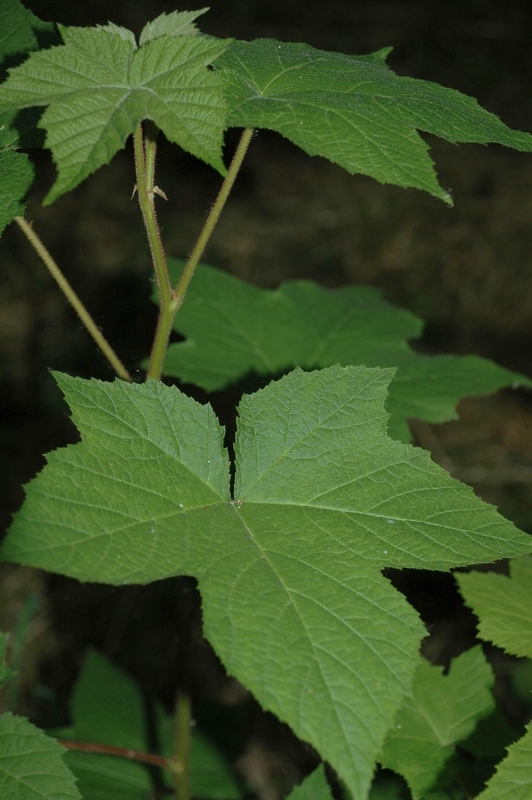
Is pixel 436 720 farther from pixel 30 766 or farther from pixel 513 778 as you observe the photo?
pixel 30 766

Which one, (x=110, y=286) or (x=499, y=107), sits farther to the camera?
(x=499, y=107)

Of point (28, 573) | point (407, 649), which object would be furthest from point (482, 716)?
point (28, 573)

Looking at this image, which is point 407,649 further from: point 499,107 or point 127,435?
point 499,107

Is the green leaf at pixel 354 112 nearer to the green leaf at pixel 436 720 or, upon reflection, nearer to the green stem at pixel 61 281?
the green stem at pixel 61 281

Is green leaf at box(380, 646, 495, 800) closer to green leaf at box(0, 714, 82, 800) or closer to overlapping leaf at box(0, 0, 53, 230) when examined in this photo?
green leaf at box(0, 714, 82, 800)

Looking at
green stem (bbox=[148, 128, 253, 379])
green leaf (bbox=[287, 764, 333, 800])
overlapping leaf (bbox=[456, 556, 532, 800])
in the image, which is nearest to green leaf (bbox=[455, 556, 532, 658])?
overlapping leaf (bbox=[456, 556, 532, 800])

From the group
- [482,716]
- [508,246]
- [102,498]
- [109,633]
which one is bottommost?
[109,633]
